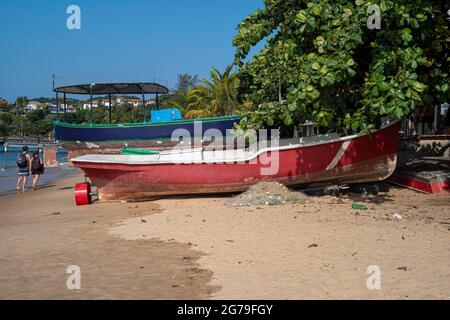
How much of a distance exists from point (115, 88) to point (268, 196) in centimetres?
1060

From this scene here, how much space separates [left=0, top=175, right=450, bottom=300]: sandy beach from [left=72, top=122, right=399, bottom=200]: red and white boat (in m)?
0.98

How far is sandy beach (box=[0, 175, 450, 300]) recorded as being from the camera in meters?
5.05

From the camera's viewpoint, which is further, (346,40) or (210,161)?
(210,161)

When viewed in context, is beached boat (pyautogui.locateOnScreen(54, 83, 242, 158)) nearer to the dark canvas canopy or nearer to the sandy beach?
the dark canvas canopy

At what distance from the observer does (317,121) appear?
29.1ft

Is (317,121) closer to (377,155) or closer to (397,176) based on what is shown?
(377,155)

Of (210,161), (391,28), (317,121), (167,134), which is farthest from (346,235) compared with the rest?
(167,134)

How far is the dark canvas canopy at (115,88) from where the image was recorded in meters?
18.3

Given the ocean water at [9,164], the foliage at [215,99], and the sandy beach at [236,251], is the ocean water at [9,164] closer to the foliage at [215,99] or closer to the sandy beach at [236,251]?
the foliage at [215,99]

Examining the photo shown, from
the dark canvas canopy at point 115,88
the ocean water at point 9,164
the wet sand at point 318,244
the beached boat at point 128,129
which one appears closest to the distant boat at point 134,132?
the beached boat at point 128,129

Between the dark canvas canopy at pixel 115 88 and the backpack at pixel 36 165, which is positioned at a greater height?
the dark canvas canopy at pixel 115 88

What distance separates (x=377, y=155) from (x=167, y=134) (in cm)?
912

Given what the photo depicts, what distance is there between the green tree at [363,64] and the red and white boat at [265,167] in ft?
4.51

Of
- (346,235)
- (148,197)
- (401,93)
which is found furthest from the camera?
(148,197)
